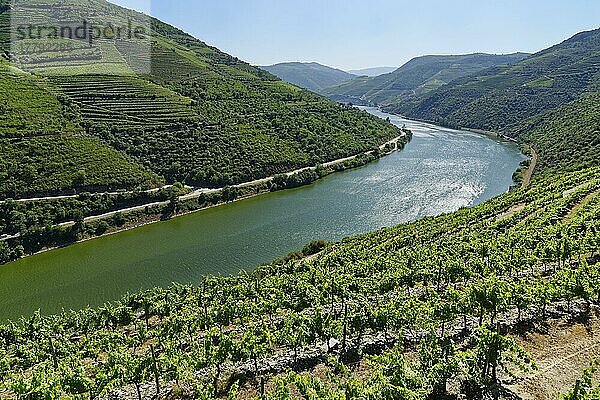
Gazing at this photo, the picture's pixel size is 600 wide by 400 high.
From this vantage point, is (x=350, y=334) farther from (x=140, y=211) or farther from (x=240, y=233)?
(x=140, y=211)

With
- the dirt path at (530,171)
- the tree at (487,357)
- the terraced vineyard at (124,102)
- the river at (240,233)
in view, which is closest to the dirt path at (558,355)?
the tree at (487,357)

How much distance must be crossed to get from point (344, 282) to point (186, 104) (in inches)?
2866

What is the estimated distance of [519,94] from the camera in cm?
15012

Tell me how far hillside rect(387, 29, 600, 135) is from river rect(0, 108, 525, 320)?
60971 mm

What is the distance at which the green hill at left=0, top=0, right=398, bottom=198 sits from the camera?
64062 millimetres

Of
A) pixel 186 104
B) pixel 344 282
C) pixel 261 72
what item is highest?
pixel 261 72

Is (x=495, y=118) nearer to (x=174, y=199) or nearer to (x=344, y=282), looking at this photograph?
(x=174, y=199)

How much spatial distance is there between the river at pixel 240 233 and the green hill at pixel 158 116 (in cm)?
1035

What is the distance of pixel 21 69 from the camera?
82.6 meters

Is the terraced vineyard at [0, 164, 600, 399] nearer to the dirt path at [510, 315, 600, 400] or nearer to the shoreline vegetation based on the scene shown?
the dirt path at [510, 315, 600, 400]

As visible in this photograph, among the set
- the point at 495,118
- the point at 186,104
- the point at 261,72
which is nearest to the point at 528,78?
the point at 495,118

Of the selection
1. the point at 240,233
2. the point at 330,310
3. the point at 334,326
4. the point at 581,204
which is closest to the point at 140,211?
the point at 240,233

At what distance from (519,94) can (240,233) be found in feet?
462

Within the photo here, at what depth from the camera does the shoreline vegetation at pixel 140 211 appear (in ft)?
158
